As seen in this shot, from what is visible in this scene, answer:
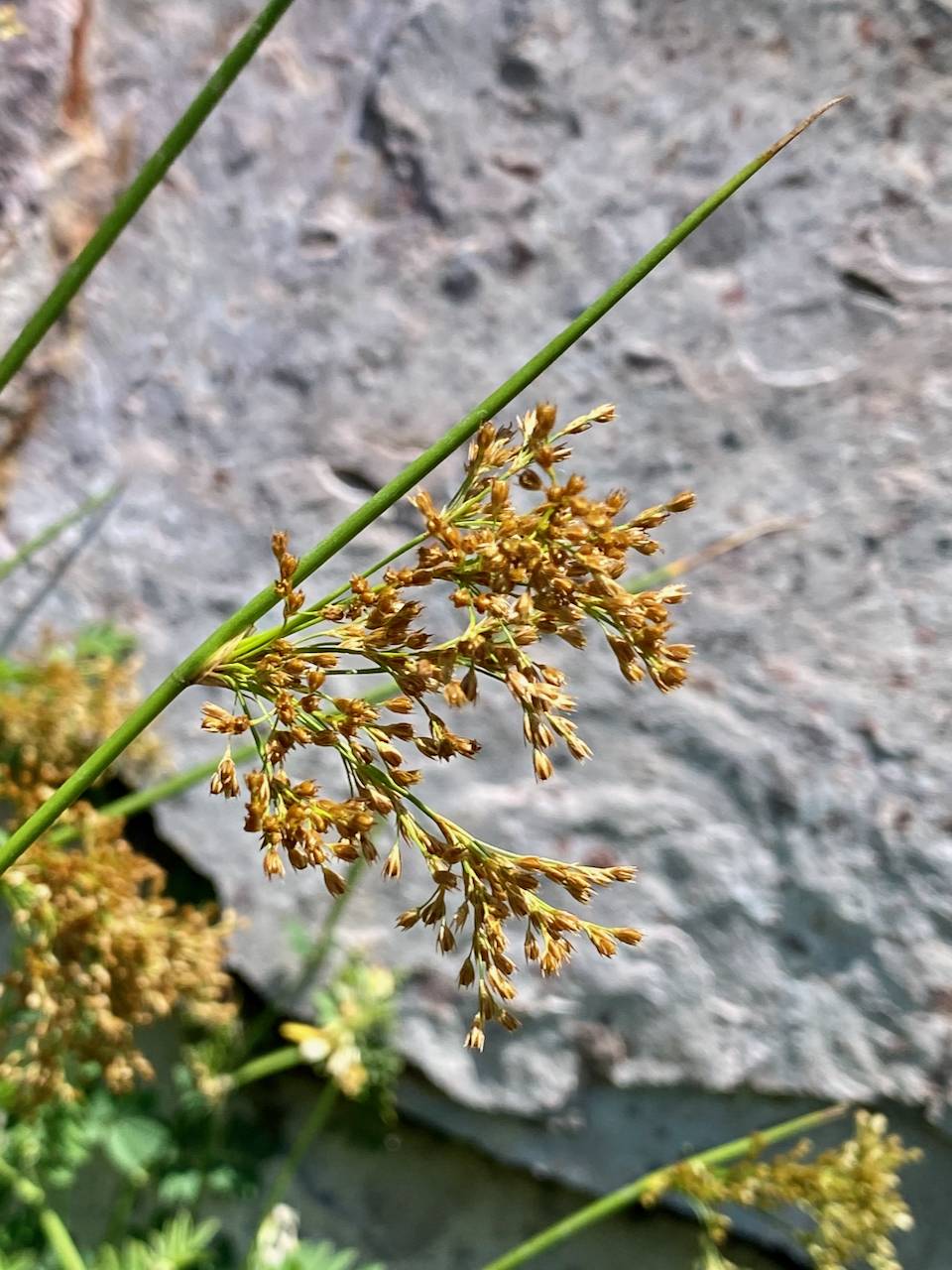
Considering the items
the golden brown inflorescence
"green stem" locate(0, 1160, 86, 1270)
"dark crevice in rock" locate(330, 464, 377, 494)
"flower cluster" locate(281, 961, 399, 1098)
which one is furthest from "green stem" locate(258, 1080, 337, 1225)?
the golden brown inflorescence

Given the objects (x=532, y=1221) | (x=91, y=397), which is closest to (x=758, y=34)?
(x=91, y=397)

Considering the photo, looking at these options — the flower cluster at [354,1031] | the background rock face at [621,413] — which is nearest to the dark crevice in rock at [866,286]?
the background rock face at [621,413]

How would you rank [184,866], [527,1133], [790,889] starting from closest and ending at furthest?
[790,889] < [527,1133] < [184,866]

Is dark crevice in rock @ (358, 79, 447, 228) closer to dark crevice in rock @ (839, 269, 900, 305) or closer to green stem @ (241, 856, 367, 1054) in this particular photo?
dark crevice in rock @ (839, 269, 900, 305)

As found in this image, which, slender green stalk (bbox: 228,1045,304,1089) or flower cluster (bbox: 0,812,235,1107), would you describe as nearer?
flower cluster (bbox: 0,812,235,1107)

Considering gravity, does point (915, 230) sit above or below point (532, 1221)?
above

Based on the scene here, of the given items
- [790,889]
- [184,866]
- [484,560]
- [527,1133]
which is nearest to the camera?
[484,560]

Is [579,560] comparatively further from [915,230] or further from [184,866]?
[184,866]
